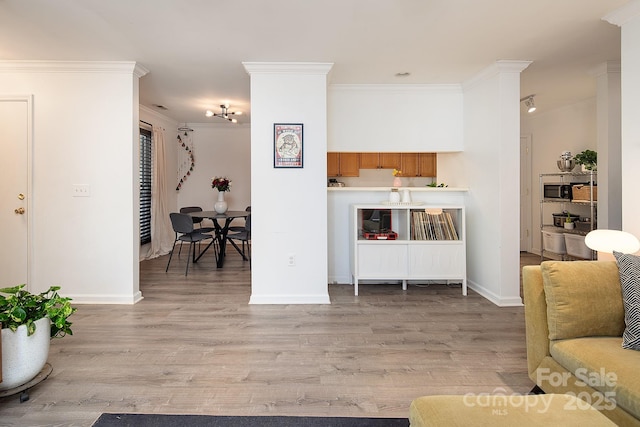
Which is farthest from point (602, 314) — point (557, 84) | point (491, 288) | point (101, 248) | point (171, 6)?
point (101, 248)

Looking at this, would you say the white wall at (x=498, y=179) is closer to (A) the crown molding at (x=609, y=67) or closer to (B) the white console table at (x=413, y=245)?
(B) the white console table at (x=413, y=245)

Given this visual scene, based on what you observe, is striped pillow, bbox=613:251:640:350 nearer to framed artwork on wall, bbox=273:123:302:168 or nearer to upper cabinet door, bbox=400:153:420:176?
framed artwork on wall, bbox=273:123:302:168

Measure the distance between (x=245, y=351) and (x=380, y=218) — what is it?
2184 millimetres

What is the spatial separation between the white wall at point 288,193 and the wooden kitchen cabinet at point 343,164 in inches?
105

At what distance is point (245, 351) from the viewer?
2.61m

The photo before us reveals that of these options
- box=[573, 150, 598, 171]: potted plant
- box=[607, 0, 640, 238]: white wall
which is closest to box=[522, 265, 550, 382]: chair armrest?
box=[607, 0, 640, 238]: white wall

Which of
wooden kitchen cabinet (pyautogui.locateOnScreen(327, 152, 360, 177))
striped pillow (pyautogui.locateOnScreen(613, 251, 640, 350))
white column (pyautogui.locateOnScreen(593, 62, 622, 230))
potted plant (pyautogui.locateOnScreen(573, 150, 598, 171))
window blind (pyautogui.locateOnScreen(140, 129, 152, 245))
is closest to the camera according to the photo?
striped pillow (pyautogui.locateOnScreen(613, 251, 640, 350))

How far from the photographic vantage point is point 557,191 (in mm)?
5340

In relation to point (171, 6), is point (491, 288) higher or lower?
lower

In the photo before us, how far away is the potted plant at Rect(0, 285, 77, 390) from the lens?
6.33 feet

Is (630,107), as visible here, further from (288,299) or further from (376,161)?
(376,161)

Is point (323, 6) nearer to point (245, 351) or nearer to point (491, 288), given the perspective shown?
point (245, 351)

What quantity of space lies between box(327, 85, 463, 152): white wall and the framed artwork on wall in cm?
82

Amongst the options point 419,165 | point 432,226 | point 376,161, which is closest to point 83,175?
point 432,226
